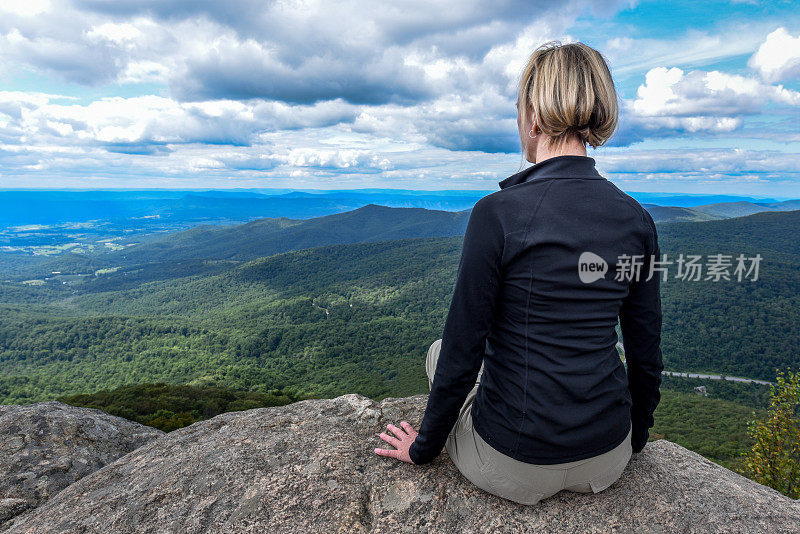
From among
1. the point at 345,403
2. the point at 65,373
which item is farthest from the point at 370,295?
the point at 345,403

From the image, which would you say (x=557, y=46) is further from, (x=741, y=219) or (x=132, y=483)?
(x=741, y=219)

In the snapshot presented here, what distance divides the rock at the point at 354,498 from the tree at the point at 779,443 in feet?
33.1

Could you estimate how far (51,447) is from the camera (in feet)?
18.1

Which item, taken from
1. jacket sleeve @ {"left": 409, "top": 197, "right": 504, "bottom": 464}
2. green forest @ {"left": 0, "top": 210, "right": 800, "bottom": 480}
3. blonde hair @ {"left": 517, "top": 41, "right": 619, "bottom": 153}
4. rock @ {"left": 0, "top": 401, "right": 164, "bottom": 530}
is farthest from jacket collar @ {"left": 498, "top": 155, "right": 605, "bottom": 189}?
green forest @ {"left": 0, "top": 210, "right": 800, "bottom": 480}

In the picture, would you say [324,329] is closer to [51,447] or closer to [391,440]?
[51,447]

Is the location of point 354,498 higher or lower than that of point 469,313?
lower

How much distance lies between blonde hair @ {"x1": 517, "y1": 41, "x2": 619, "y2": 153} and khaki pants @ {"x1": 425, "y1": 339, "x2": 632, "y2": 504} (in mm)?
2136

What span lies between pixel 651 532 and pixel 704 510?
28.6 inches

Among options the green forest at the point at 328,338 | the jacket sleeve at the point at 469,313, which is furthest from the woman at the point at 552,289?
the green forest at the point at 328,338

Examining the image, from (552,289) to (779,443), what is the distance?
49.8 feet

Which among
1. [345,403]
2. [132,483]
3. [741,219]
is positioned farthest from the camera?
[741,219]

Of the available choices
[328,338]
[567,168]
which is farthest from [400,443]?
[328,338]

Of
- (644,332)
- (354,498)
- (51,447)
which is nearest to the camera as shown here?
(644,332)

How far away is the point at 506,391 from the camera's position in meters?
2.44
